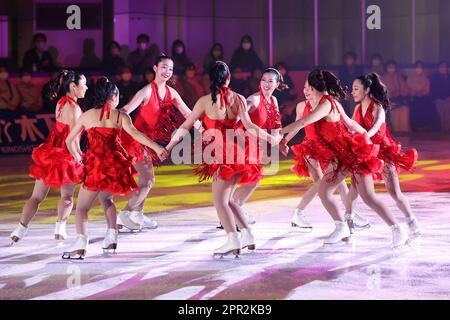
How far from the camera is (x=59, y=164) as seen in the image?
895cm

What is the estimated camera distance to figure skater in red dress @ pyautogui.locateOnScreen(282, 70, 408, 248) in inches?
341

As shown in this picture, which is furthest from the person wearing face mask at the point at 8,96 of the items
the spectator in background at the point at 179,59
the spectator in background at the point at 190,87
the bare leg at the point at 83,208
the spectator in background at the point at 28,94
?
the bare leg at the point at 83,208

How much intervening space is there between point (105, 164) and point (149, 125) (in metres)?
1.86

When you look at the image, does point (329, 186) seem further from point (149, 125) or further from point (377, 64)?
point (377, 64)

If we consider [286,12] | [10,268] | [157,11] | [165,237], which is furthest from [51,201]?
[286,12]

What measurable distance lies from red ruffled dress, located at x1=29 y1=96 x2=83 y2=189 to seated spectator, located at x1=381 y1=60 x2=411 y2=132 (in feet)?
43.1

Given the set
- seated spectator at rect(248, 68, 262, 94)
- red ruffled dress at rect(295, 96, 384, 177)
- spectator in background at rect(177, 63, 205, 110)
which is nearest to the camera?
red ruffled dress at rect(295, 96, 384, 177)

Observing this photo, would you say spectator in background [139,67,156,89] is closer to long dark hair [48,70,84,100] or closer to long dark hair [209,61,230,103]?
long dark hair [48,70,84,100]

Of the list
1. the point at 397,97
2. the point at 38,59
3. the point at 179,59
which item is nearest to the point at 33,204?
the point at 38,59

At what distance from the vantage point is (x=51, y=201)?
12.1 m

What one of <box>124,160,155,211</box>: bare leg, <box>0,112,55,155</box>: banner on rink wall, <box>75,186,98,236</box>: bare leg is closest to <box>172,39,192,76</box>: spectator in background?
<box>0,112,55,155</box>: banner on rink wall

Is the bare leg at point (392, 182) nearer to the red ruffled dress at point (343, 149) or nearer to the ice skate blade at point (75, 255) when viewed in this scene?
the red ruffled dress at point (343, 149)

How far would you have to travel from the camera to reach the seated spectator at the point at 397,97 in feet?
70.3
